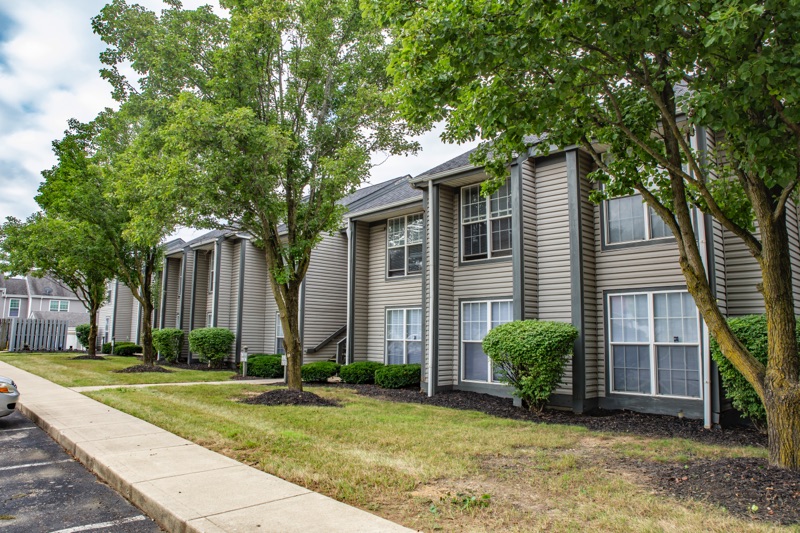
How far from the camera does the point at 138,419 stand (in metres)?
8.86

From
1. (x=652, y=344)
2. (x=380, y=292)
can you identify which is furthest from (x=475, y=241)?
(x=652, y=344)

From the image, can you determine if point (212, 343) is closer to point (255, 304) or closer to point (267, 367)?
point (255, 304)

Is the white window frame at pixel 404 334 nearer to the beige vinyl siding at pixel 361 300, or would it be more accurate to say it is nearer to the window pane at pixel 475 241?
the beige vinyl siding at pixel 361 300

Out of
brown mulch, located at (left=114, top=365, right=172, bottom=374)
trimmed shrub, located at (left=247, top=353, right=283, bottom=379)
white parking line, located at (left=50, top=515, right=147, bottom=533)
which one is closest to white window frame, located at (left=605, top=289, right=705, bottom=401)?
white parking line, located at (left=50, top=515, right=147, bottom=533)

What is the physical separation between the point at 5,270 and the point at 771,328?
103ft

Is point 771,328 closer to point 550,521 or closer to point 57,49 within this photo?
point 550,521

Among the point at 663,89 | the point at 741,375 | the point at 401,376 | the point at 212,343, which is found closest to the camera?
the point at 663,89

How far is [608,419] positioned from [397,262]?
27.1 feet

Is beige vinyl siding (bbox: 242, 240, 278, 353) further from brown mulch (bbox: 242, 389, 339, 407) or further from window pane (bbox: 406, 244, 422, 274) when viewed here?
brown mulch (bbox: 242, 389, 339, 407)

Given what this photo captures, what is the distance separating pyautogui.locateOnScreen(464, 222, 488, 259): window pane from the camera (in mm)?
13180

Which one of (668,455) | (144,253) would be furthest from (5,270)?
(668,455)

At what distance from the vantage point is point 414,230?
15969 mm

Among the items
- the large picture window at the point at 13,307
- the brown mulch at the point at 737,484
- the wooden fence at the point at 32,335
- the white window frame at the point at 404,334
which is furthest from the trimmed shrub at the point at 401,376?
the large picture window at the point at 13,307

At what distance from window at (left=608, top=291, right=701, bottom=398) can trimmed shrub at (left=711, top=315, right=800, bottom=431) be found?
1.08m
